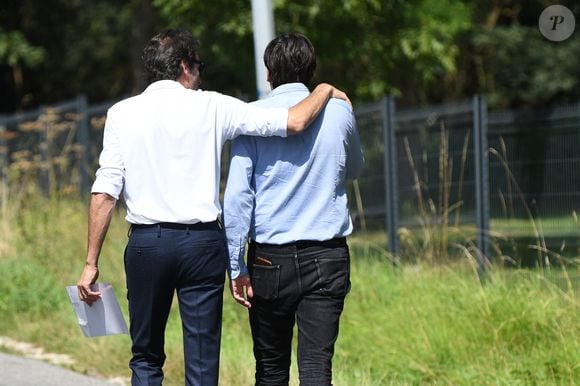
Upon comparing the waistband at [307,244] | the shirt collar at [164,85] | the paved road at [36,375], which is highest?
the shirt collar at [164,85]

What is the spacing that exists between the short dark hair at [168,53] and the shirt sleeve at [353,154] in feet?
2.47

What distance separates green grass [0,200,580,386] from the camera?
6523mm

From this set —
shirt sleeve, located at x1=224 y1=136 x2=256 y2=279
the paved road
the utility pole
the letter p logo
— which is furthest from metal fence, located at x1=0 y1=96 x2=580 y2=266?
shirt sleeve, located at x1=224 y1=136 x2=256 y2=279

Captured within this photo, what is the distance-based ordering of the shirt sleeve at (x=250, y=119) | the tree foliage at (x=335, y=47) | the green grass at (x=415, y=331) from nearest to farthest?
the shirt sleeve at (x=250, y=119)
the green grass at (x=415, y=331)
the tree foliage at (x=335, y=47)

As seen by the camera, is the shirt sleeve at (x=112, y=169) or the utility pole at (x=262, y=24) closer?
the shirt sleeve at (x=112, y=169)

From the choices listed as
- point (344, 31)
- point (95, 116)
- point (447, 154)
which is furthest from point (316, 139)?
point (344, 31)

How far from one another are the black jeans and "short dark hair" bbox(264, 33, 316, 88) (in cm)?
72

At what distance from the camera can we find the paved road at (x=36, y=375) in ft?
23.2

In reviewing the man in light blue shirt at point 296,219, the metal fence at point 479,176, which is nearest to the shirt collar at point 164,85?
the man in light blue shirt at point 296,219

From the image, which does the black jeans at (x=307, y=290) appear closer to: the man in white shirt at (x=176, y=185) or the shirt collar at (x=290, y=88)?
the man in white shirt at (x=176, y=185)

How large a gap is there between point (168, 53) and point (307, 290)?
1.16 metres

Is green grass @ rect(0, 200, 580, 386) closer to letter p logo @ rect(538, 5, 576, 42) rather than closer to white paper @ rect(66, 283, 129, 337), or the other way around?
white paper @ rect(66, 283, 129, 337)

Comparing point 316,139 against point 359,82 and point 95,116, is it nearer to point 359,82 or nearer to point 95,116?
point 95,116

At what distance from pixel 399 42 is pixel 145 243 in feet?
50.8
